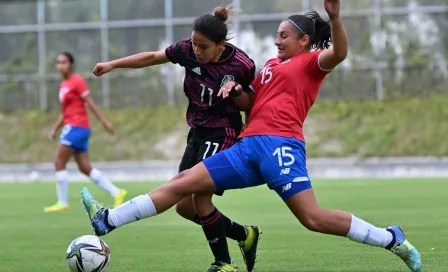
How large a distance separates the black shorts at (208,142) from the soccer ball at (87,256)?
103 cm

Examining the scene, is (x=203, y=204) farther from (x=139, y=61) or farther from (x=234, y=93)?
(x=139, y=61)

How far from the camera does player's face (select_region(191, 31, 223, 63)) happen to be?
24.7 feet

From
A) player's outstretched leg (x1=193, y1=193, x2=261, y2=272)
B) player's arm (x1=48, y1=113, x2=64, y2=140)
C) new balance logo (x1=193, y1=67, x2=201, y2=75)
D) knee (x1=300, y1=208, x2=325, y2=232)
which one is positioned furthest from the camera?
player's arm (x1=48, y1=113, x2=64, y2=140)

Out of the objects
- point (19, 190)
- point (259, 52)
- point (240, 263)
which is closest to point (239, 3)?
point (259, 52)

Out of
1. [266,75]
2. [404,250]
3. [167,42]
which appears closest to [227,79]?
[266,75]

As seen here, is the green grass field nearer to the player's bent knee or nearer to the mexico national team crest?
the player's bent knee

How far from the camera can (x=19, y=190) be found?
826 inches

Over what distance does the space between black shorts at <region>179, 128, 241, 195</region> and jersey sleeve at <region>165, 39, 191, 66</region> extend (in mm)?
601

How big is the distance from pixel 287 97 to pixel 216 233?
1.25 meters

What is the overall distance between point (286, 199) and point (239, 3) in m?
27.2

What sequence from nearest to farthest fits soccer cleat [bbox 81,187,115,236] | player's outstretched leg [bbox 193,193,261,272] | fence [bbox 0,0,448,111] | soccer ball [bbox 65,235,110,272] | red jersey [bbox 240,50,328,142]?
soccer cleat [bbox 81,187,115,236]
red jersey [bbox 240,50,328,142]
soccer ball [bbox 65,235,110,272]
player's outstretched leg [bbox 193,193,261,272]
fence [bbox 0,0,448,111]

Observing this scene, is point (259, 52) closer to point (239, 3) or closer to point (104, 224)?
point (239, 3)

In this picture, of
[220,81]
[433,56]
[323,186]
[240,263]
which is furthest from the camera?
[433,56]

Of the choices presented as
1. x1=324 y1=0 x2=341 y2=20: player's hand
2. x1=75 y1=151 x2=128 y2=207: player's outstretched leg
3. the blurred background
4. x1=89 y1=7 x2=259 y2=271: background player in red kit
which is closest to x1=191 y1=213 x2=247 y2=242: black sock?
x1=89 y1=7 x2=259 y2=271: background player in red kit
